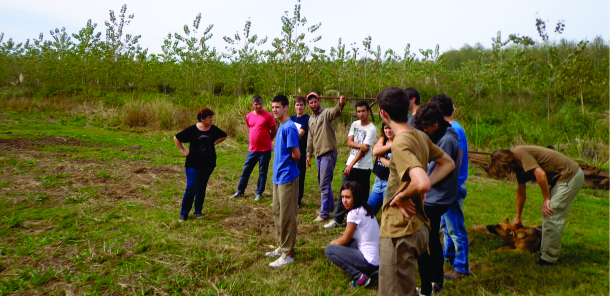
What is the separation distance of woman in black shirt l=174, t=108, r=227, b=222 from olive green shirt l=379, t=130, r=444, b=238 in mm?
3602

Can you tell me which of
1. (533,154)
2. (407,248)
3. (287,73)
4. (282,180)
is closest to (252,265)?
(282,180)

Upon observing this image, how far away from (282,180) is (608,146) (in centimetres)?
1180

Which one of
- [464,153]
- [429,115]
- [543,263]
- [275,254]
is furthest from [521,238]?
[275,254]

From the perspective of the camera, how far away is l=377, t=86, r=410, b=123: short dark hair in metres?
2.41

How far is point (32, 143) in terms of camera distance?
36.8 ft

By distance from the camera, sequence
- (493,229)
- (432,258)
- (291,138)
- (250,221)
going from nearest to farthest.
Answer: (432,258) → (291,138) → (493,229) → (250,221)

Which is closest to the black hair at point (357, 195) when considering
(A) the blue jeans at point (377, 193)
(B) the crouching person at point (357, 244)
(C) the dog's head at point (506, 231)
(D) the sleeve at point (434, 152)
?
(B) the crouching person at point (357, 244)

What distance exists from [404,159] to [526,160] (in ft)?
8.73

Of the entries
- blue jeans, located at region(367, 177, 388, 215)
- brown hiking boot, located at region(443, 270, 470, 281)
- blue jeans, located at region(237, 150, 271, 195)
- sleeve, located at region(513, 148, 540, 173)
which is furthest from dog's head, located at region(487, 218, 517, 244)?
blue jeans, located at region(237, 150, 271, 195)

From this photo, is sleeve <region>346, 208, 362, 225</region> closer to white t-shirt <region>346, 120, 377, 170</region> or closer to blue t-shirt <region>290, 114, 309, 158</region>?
white t-shirt <region>346, 120, 377, 170</region>

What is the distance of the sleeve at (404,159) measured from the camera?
7.38 feet

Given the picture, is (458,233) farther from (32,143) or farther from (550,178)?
(32,143)

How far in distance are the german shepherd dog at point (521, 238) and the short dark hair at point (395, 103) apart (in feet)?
10.6

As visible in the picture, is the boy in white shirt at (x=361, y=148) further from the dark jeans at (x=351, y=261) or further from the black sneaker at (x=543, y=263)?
the black sneaker at (x=543, y=263)
